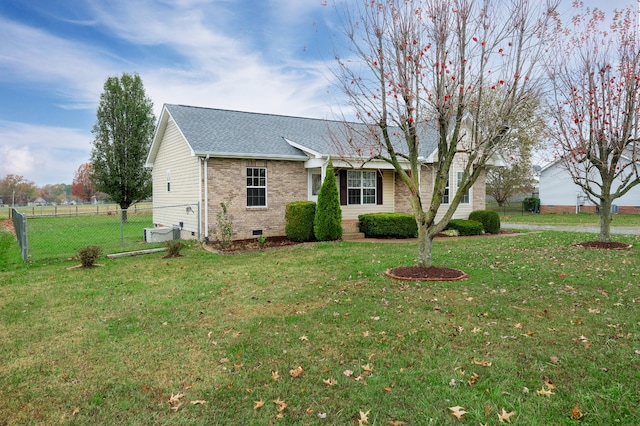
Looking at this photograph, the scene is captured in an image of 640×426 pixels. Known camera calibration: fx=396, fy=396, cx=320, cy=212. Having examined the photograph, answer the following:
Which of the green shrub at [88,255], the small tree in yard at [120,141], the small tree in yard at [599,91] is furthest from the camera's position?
the small tree in yard at [120,141]

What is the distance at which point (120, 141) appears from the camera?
90.1 ft

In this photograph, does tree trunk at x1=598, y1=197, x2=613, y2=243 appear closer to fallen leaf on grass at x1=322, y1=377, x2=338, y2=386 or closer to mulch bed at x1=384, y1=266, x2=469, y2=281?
mulch bed at x1=384, y1=266, x2=469, y2=281

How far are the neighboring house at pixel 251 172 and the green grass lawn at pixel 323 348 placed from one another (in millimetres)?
6091

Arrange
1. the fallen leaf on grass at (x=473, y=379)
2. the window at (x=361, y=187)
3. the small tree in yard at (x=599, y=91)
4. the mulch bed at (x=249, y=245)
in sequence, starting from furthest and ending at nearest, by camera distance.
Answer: the window at (x=361, y=187), the mulch bed at (x=249, y=245), the small tree in yard at (x=599, y=91), the fallen leaf on grass at (x=473, y=379)

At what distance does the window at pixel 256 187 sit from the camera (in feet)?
47.4

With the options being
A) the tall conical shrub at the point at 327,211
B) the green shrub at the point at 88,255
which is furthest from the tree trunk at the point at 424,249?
the green shrub at the point at 88,255

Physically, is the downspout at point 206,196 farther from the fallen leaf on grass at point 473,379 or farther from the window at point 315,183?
the fallen leaf on grass at point 473,379

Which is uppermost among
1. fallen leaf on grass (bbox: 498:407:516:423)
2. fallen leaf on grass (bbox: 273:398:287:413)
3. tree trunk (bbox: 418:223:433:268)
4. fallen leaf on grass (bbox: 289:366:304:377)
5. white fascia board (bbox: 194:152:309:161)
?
white fascia board (bbox: 194:152:309:161)

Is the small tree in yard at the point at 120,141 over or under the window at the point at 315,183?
over

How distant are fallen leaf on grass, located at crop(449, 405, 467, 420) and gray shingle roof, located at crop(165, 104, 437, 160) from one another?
408 inches

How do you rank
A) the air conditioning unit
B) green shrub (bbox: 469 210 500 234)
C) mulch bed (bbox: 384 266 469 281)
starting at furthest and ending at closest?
1. green shrub (bbox: 469 210 500 234)
2. the air conditioning unit
3. mulch bed (bbox: 384 266 469 281)

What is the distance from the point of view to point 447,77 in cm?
719

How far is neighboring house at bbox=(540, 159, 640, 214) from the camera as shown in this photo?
30.6m

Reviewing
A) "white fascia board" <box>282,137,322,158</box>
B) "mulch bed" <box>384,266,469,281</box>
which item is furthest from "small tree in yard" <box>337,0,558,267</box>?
"white fascia board" <box>282,137,322,158</box>
